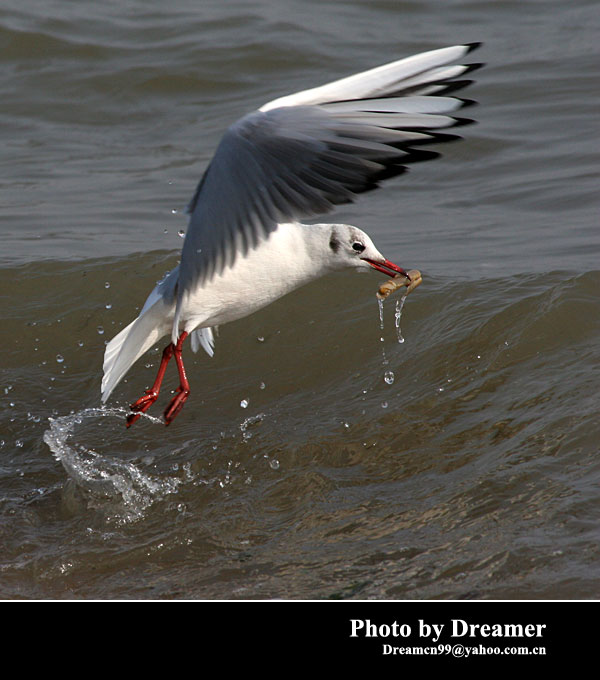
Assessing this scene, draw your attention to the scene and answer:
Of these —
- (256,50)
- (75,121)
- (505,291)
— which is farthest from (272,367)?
(256,50)

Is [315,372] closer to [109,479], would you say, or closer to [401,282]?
[401,282]

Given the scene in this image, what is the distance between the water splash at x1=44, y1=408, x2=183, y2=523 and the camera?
414 centimetres

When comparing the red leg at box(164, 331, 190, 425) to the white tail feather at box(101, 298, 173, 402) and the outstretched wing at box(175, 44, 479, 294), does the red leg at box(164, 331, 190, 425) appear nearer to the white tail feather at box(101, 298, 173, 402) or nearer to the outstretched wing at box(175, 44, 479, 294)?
the white tail feather at box(101, 298, 173, 402)

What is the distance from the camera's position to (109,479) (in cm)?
432

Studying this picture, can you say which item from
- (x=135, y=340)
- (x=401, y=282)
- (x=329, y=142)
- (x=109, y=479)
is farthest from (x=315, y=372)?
(x=329, y=142)

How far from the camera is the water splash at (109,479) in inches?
163

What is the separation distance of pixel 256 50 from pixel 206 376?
6182mm

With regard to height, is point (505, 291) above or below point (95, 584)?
above

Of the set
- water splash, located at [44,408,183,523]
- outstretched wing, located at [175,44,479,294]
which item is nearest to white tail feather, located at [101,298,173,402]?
water splash, located at [44,408,183,523]

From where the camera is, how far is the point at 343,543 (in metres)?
3.66

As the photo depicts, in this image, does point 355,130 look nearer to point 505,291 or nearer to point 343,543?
point 343,543

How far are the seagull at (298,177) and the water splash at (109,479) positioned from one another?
0.34 meters

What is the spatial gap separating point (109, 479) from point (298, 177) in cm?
165

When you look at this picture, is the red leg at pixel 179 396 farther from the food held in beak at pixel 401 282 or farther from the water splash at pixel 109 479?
the food held in beak at pixel 401 282
